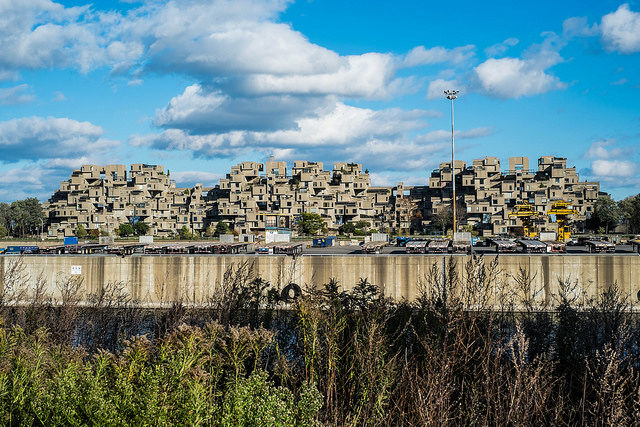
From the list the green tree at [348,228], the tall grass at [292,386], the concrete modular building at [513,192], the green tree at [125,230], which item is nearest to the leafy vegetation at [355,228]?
the green tree at [348,228]

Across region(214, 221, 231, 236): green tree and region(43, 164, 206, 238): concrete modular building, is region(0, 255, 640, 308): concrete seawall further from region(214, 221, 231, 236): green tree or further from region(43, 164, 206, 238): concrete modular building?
region(43, 164, 206, 238): concrete modular building

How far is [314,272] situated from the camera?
141ft

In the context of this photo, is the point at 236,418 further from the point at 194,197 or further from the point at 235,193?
the point at 194,197

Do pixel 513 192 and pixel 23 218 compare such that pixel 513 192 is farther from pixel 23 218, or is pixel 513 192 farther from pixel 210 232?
pixel 23 218

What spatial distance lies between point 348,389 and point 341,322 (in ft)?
7.52

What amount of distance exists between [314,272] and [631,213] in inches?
3847

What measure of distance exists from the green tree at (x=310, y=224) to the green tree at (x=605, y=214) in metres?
56.3

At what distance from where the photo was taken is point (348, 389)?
13125 millimetres

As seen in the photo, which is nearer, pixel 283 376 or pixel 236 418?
pixel 236 418

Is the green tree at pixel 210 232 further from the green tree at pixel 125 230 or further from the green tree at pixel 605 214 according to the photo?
the green tree at pixel 605 214

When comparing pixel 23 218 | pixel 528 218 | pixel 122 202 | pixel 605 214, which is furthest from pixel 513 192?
pixel 23 218

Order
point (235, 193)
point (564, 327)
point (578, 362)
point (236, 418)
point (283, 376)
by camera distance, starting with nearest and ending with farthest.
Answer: point (236, 418) < point (283, 376) < point (578, 362) < point (564, 327) < point (235, 193)

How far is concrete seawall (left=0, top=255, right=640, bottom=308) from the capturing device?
42156mm

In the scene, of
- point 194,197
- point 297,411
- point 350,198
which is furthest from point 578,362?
point 194,197
